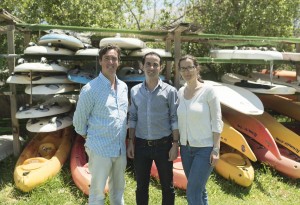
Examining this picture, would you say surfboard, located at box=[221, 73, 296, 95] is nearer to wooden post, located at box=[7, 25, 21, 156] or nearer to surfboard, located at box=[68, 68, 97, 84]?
surfboard, located at box=[68, 68, 97, 84]

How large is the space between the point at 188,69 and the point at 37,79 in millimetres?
2846

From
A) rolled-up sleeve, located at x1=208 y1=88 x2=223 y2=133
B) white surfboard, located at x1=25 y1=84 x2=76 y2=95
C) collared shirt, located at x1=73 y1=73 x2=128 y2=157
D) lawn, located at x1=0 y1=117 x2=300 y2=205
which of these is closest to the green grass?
lawn, located at x1=0 y1=117 x2=300 y2=205

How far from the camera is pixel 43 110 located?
4.83 metres

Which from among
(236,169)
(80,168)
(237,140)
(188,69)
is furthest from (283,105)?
(188,69)

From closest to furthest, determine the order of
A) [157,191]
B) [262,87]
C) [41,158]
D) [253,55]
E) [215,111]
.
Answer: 1. [215,111]
2. [157,191]
3. [41,158]
4. [253,55]
5. [262,87]

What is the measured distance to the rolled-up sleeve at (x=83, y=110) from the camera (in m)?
2.79

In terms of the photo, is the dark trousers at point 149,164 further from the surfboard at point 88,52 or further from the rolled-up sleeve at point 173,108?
the surfboard at point 88,52

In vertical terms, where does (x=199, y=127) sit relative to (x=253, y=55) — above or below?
below

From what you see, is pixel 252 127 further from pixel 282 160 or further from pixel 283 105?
pixel 283 105

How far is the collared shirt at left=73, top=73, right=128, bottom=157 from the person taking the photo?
2807mm

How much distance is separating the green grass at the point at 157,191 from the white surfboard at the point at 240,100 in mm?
919

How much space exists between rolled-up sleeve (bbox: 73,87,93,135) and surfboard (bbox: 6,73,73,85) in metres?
2.27

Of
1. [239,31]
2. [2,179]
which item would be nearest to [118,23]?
[239,31]

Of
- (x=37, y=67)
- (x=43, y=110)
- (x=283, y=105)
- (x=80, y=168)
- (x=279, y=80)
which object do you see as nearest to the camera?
(x=80, y=168)
